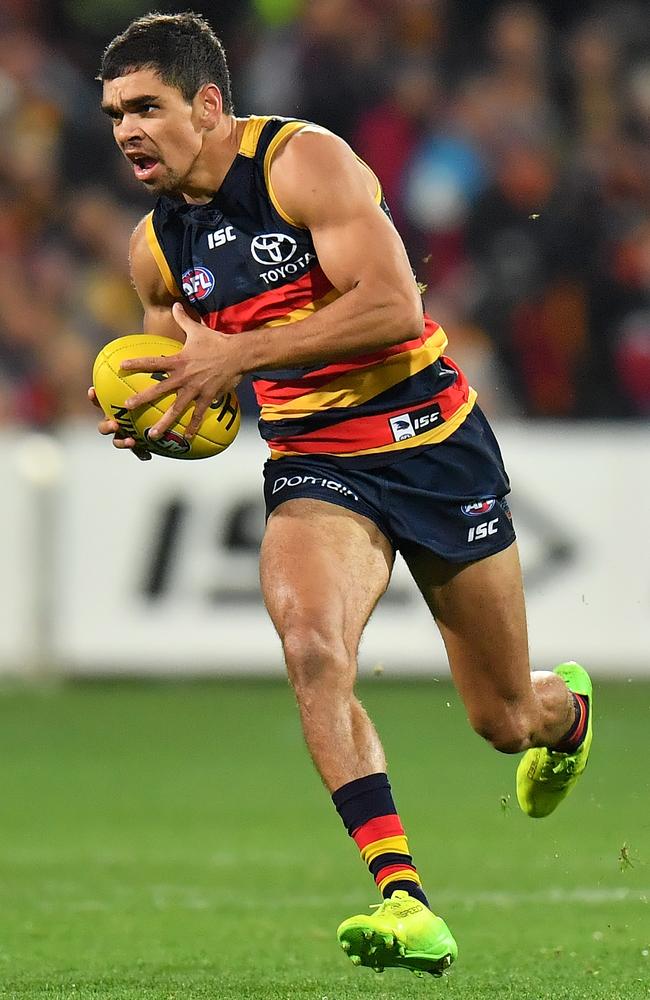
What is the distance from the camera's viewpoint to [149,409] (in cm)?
502

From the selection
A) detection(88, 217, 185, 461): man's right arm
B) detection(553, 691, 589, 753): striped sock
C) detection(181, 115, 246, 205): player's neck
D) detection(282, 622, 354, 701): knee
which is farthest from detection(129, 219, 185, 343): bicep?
detection(553, 691, 589, 753): striped sock

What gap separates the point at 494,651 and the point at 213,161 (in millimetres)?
1648

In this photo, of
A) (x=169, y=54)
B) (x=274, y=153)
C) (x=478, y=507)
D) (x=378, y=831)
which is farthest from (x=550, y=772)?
(x=169, y=54)

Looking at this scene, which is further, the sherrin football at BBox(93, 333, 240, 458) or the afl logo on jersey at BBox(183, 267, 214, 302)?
the afl logo on jersey at BBox(183, 267, 214, 302)

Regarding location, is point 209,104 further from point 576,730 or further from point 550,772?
point 550,772

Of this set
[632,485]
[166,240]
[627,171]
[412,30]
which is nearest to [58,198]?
[412,30]

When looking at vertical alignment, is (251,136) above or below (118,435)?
above

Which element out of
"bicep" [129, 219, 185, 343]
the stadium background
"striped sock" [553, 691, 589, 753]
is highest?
"bicep" [129, 219, 185, 343]

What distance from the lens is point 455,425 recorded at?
5.30 m

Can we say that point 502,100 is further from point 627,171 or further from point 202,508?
point 202,508

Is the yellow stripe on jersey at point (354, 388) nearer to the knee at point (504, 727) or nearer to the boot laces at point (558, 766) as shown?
the knee at point (504, 727)

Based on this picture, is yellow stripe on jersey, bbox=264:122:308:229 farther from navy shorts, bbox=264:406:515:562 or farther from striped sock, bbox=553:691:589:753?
striped sock, bbox=553:691:589:753

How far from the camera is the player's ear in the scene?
199 inches

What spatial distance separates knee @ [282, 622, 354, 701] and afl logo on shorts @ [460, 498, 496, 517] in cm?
75
